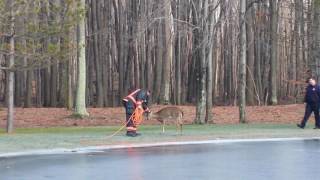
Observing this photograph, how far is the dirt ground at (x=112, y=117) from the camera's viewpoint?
3584 centimetres

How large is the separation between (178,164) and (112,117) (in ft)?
76.0

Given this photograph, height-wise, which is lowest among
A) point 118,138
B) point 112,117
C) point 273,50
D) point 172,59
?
point 118,138

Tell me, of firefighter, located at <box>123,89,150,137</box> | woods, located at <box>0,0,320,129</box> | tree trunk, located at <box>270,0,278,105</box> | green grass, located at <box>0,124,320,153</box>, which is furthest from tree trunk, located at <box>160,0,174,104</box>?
firefighter, located at <box>123,89,150,137</box>

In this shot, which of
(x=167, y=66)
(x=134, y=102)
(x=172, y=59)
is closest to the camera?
(x=134, y=102)

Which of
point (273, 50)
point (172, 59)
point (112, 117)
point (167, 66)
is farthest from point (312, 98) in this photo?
point (172, 59)

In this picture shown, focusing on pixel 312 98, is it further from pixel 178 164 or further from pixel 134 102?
pixel 178 164

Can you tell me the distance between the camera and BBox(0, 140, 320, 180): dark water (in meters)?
13.7

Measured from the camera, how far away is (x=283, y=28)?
57.6 metres

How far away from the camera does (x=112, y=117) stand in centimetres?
3866

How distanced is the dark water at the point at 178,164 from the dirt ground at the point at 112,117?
15.4 metres

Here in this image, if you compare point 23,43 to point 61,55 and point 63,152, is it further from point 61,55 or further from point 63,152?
point 63,152

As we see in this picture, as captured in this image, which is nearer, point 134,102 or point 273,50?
point 134,102

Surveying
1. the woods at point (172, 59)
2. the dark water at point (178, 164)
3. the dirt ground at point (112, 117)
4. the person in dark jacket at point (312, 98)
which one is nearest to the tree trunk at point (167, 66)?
the woods at point (172, 59)

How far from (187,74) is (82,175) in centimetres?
3894
